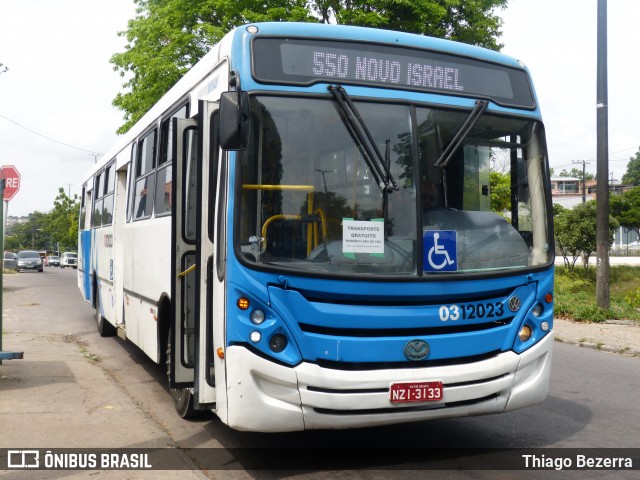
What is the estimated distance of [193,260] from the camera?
5887mm

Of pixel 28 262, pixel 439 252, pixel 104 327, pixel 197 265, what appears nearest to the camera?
pixel 439 252

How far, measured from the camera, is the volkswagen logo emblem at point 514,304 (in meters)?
5.50

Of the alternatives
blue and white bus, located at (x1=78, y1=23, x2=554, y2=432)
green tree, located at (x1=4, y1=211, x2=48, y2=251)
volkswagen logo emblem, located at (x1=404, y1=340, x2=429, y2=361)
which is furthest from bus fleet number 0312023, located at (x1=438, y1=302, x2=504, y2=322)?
green tree, located at (x1=4, y1=211, x2=48, y2=251)

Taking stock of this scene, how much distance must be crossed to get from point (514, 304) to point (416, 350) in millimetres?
956

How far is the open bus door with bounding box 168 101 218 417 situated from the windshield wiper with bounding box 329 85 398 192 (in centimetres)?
96

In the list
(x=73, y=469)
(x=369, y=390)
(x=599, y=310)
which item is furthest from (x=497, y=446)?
(x=599, y=310)

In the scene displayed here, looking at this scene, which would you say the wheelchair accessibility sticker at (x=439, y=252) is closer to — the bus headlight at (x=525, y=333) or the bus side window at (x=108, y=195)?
the bus headlight at (x=525, y=333)

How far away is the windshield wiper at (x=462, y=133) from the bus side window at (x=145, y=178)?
12.4 ft

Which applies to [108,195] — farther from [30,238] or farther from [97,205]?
[30,238]

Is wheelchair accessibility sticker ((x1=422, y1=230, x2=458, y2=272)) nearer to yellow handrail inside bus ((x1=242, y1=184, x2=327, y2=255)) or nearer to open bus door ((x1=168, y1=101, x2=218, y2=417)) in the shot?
yellow handrail inside bus ((x1=242, y1=184, x2=327, y2=255))

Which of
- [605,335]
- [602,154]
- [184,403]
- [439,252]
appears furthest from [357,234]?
[602,154]

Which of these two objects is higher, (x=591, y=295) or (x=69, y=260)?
(x=591, y=295)

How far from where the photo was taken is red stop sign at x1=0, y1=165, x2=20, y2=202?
16516 millimetres

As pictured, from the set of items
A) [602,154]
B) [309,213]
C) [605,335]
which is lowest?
[605,335]
